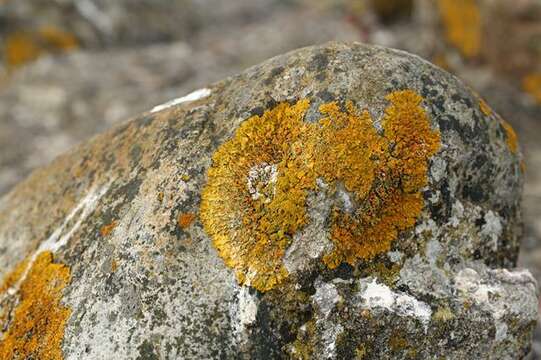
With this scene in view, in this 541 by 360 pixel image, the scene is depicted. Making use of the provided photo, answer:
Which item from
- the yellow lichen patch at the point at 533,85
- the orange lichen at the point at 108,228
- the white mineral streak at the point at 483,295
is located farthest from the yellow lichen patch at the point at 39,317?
the yellow lichen patch at the point at 533,85

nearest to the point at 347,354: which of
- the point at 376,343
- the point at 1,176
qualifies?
the point at 376,343

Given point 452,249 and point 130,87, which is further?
point 130,87

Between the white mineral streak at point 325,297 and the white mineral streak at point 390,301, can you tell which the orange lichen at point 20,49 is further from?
the white mineral streak at point 390,301

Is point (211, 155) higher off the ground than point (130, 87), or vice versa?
point (211, 155)

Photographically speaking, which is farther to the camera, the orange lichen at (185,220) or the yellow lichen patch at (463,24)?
the yellow lichen patch at (463,24)

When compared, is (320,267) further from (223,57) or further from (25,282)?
(223,57)

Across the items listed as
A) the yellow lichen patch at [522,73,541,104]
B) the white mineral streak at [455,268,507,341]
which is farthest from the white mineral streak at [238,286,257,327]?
the yellow lichen patch at [522,73,541,104]
